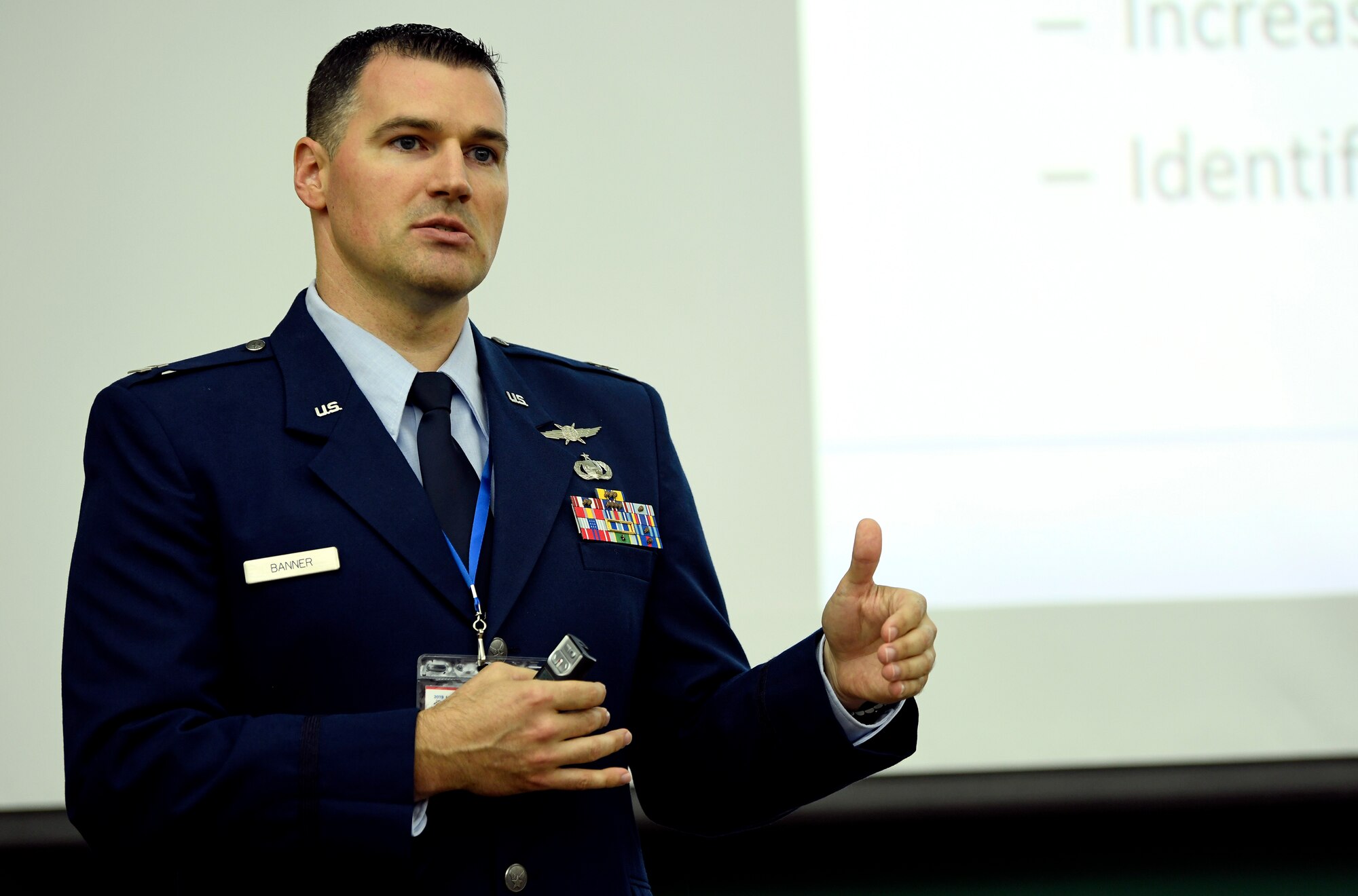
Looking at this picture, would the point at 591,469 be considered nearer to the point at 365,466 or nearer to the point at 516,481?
the point at 516,481

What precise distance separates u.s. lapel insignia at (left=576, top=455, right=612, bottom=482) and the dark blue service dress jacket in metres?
0.01

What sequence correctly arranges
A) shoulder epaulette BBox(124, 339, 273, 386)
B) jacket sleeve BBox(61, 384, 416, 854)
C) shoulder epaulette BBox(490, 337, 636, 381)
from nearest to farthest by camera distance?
jacket sleeve BBox(61, 384, 416, 854)
shoulder epaulette BBox(124, 339, 273, 386)
shoulder epaulette BBox(490, 337, 636, 381)

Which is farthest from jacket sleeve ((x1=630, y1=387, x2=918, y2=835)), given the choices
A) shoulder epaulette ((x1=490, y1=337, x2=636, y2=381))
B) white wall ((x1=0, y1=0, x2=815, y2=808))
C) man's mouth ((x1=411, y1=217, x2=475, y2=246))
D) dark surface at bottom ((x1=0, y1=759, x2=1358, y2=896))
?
dark surface at bottom ((x1=0, y1=759, x2=1358, y2=896))

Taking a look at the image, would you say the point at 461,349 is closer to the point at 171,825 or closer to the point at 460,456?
the point at 460,456

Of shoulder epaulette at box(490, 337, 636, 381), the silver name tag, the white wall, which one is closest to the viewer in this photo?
the silver name tag

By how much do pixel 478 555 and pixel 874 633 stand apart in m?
0.44

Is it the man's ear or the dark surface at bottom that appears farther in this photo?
the dark surface at bottom

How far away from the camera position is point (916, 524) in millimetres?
2730

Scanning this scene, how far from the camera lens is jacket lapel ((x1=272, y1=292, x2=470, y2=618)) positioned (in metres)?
1.32

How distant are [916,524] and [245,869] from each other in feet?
5.85

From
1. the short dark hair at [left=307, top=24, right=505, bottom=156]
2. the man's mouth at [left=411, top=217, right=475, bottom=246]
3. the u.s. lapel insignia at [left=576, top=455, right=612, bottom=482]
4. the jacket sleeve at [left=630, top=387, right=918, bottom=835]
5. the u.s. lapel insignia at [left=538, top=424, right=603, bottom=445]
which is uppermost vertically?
the short dark hair at [left=307, top=24, right=505, bottom=156]

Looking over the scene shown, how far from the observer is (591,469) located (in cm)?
153

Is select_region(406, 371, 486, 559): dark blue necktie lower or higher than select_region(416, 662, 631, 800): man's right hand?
higher

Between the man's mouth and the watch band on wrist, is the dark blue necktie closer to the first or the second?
the man's mouth
